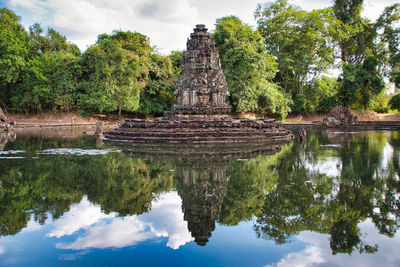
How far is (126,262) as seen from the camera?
3371mm

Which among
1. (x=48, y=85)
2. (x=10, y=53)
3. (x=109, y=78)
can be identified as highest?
(x=10, y=53)

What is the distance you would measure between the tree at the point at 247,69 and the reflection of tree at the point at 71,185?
22913mm

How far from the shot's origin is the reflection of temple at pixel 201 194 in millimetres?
4305

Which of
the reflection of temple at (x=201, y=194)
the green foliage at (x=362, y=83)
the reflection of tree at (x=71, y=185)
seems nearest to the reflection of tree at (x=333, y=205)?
the reflection of temple at (x=201, y=194)

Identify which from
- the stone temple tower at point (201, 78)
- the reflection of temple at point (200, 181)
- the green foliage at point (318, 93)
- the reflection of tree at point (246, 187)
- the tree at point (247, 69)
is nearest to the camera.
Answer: the reflection of temple at point (200, 181)

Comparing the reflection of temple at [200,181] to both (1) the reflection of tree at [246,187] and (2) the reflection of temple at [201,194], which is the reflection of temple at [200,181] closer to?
(2) the reflection of temple at [201,194]

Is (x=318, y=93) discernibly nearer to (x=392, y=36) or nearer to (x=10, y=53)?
(x=392, y=36)

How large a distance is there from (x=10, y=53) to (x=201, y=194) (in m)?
32.5

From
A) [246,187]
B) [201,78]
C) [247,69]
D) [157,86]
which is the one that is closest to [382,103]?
[247,69]

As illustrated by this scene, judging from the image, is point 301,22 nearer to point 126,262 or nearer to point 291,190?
point 291,190

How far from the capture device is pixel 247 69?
30375 mm

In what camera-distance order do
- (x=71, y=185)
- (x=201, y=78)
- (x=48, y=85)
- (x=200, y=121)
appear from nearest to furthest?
1. (x=71, y=185)
2. (x=200, y=121)
3. (x=201, y=78)
4. (x=48, y=85)

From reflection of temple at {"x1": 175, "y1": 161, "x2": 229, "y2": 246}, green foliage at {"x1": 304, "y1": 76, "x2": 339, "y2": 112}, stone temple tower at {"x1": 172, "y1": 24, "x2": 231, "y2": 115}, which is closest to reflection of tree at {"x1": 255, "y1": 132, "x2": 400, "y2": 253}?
reflection of temple at {"x1": 175, "y1": 161, "x2": 229, "y2": 246}

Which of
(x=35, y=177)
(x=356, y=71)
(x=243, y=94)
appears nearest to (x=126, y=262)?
(x=35, y=177)
